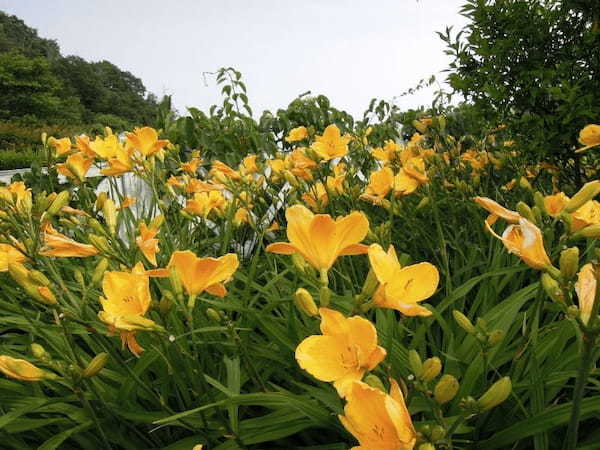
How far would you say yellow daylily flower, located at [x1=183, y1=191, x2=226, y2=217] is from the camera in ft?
6.05

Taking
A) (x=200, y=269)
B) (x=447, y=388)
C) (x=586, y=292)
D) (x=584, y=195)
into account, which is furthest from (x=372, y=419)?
(x=584, y=195)

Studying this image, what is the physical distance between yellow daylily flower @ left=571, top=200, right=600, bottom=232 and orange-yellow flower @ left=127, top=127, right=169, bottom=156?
1.31 metres

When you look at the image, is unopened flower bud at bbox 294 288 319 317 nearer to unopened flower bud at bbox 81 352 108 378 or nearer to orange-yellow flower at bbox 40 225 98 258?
unopened flower bud at bbox 81 352 108 378

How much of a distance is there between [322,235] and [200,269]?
0.25 metres

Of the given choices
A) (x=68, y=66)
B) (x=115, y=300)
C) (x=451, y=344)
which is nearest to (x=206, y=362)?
(x=115, y=300)

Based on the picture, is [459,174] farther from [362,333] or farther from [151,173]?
[362,333]

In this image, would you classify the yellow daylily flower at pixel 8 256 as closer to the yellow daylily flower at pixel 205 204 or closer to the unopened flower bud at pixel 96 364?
the unopened flower bud at pixel 96 364

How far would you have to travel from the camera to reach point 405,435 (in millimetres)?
533

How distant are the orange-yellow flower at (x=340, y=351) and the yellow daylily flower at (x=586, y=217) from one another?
0.55 metres

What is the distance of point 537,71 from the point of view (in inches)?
93.3

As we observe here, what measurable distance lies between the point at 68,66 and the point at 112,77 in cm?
959

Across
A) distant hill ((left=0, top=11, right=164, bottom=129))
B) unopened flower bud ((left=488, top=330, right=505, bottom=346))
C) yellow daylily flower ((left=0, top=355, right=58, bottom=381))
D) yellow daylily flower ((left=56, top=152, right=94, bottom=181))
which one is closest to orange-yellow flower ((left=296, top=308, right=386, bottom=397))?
unopened flower bud ((left=488, top=330, right=505, bottom=346))

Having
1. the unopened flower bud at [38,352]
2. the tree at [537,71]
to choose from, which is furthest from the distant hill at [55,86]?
the unopened flower bud at [38,352]

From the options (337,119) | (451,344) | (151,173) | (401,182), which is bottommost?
(451,344)
